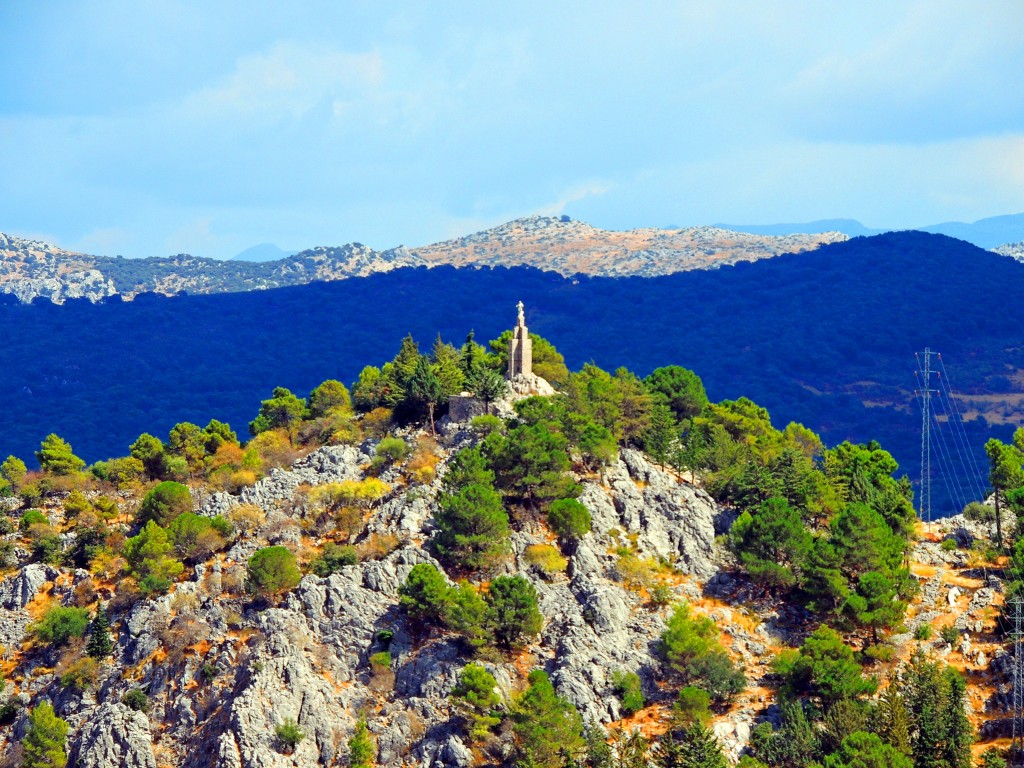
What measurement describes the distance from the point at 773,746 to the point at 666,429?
3906 centimetres

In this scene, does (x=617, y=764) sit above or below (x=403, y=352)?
below

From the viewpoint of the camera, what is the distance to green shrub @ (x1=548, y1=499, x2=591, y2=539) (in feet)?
309

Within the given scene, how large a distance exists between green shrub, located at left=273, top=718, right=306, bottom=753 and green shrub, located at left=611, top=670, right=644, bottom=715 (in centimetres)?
2167

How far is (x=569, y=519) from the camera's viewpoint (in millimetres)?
94188

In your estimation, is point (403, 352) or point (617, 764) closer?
point (617, 764)

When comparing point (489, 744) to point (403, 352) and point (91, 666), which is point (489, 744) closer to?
point (91, 666)

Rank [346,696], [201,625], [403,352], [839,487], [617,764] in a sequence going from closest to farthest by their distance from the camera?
[617,764] < [346,696] < [201,625] < [839,487] < [403,352]

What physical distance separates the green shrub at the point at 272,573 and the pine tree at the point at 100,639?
11.2m

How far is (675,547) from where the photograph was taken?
320ft

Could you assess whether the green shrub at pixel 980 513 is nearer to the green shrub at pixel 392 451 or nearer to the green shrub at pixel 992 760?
the green shrub at pixel 992 760

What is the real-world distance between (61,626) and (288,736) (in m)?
21.9

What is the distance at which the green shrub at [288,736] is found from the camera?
80.4m

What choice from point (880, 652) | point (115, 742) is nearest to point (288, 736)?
point (115, 742)

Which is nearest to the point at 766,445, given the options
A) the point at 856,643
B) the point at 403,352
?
the point at 856,643
